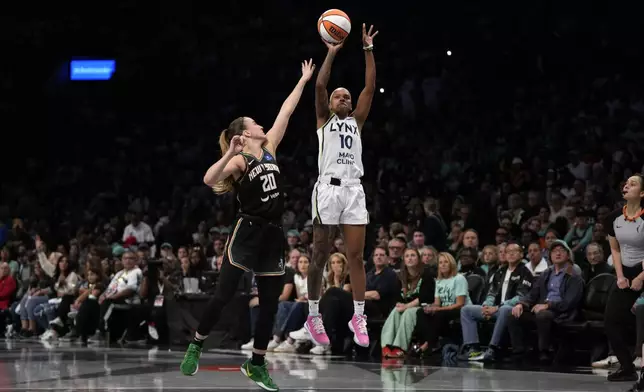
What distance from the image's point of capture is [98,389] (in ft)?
26.6

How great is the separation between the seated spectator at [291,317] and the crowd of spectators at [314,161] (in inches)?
1.0

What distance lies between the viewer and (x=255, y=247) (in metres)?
7.43

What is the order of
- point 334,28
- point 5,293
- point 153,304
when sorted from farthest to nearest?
point 5,293 → point 153,304 → point 334,28

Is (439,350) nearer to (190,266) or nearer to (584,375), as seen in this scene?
(584,375)

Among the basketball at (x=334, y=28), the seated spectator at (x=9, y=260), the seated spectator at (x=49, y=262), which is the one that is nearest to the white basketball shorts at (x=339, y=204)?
the basketball at (x=334, y=28)

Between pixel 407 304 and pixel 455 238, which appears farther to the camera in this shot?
pixel 455 238

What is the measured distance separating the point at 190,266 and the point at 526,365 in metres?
5.94

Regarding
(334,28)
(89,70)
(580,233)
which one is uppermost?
(89,70)

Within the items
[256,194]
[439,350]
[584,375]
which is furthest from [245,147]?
[439,350]

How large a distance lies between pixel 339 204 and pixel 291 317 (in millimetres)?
4821

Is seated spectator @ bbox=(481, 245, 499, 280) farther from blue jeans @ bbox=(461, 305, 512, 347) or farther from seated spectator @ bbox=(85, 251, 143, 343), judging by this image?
seated spectator @ bbox=(85, 251, 143, 343)

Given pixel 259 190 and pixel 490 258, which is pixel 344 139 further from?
pixel 490 258

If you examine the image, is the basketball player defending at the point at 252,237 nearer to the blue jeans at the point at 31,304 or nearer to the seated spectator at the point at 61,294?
the seated spectator at the point at 61,294

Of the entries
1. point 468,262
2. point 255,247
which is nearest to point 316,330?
point 255,247
